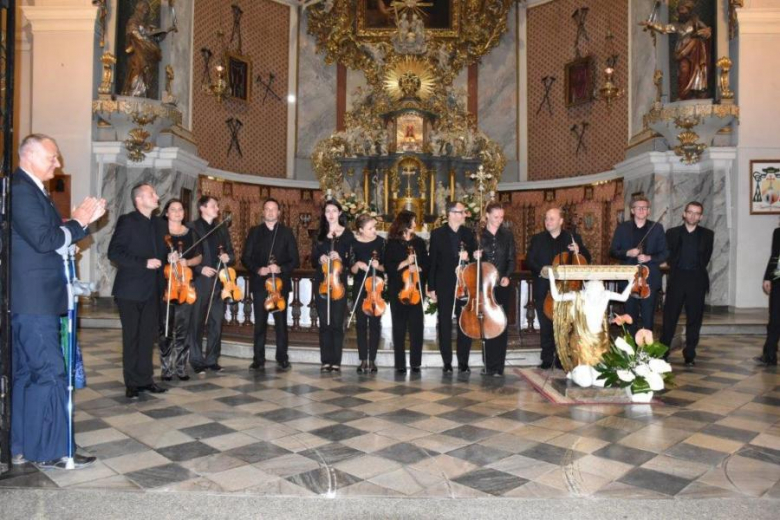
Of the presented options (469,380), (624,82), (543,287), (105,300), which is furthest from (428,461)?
(624,82)

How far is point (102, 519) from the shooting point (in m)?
2.64

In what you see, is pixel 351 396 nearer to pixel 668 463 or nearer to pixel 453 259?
pixel 453 259

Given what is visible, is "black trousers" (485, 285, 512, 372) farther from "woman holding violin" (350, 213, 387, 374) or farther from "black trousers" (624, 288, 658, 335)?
"black trousers" (624, 288, 658, 335)

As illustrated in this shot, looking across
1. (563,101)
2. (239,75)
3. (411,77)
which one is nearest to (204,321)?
(239,75)

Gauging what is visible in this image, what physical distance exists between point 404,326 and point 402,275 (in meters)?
0.53

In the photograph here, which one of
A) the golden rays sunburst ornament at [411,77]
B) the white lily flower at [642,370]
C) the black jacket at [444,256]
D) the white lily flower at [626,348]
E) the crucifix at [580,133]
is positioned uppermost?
the golden rays sunburst ornament at [411,77]

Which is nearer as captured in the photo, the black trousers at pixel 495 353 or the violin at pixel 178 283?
the violin at pixel 178 283

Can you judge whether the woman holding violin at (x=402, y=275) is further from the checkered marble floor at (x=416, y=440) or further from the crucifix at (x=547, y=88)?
the crucifix at (x=547, y=88)

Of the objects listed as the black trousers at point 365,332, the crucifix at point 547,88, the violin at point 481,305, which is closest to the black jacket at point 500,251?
the violin at point 481,305

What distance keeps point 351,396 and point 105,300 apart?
7377mm

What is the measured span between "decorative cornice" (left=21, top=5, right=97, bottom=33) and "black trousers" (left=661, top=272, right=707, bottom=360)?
1050 cm

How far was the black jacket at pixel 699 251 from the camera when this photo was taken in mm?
6633

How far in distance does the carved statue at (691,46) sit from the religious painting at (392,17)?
20.9ft

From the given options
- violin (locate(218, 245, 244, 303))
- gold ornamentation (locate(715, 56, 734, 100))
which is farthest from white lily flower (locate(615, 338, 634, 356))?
gold ornamentation (locate(715, 56, 734, 100))
